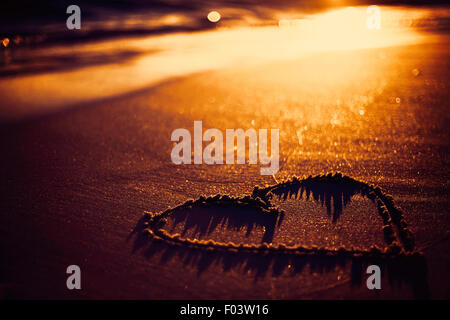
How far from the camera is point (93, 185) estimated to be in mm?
3240

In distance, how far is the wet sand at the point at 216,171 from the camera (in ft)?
7.84

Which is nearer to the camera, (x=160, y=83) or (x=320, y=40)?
(x=160, y=83)

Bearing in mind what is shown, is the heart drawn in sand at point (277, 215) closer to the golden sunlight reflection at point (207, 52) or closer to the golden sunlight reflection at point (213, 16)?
the golden sunlight reflection at point (207, 52)

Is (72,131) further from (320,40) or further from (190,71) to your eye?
(320,40)

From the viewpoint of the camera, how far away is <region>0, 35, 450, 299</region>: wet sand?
94.0 inches

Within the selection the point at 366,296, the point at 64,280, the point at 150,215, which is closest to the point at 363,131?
the point at 366,296

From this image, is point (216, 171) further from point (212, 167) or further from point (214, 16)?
point (214, 16)

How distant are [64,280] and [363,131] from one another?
3006 millimetres

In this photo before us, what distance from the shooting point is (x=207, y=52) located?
6578mm

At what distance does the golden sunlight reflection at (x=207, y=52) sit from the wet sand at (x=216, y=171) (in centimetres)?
33

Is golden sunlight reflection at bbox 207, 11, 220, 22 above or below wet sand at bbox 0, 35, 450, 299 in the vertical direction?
above

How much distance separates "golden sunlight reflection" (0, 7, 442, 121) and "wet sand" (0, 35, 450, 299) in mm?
325

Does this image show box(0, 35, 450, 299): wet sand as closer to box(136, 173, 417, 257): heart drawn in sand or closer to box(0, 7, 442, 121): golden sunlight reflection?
box(136, 173, 417, 257): heart drawn in sand


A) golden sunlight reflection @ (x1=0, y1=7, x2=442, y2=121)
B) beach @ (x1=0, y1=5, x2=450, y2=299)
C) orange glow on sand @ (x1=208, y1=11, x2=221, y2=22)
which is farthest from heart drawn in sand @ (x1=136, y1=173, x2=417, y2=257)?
orange glow on sand @ (x1=208, y1=11, x2=221, y2=22)
